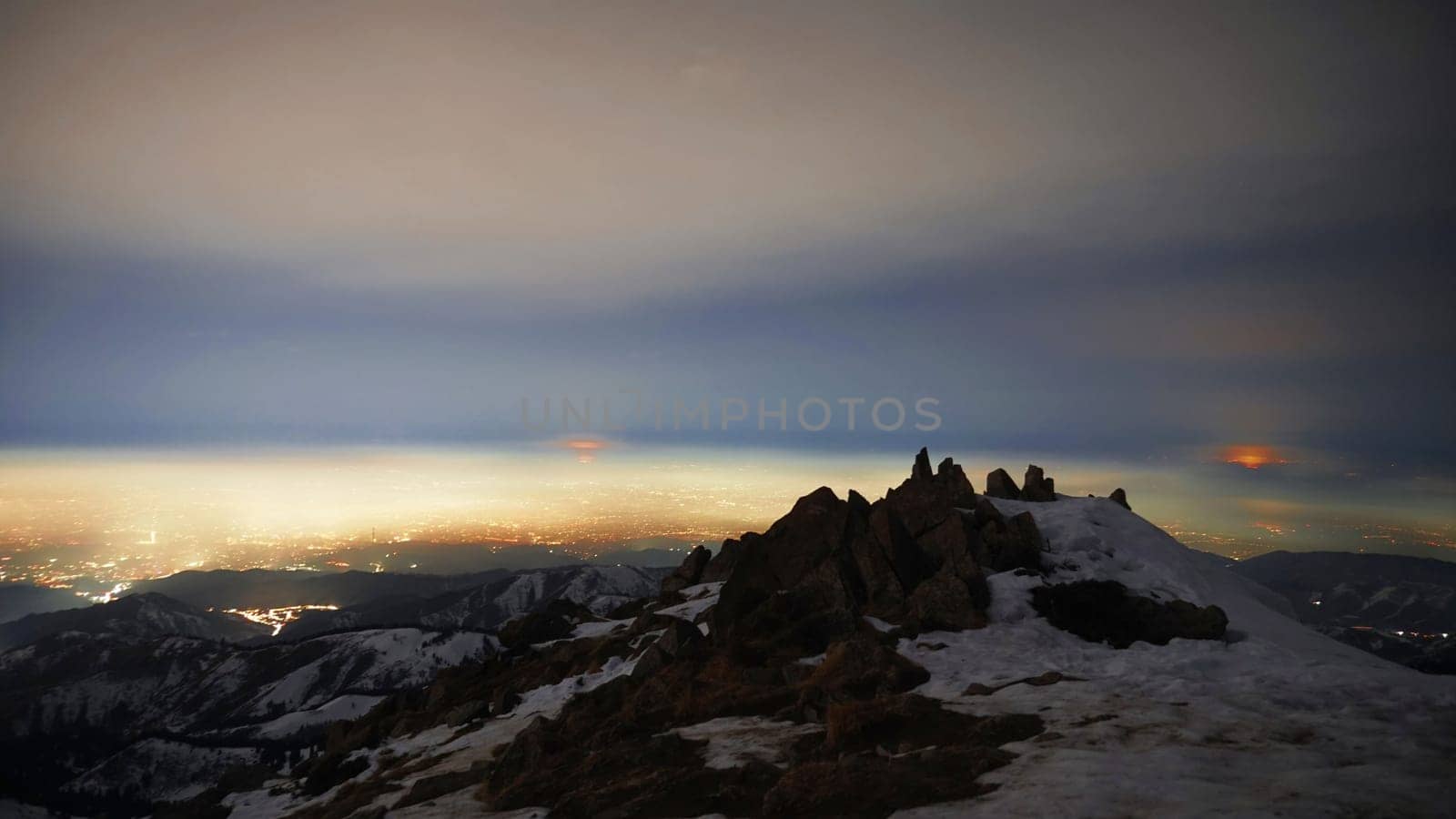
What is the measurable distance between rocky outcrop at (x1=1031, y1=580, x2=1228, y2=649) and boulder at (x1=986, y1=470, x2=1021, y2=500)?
77.5 ft

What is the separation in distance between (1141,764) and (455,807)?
1070 inches

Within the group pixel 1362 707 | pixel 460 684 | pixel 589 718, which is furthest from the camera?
pixel 460 684

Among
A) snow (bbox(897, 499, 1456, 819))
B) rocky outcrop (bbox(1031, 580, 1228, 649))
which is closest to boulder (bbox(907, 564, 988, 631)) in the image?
snow (bbox(897, 499, 1456, 819))

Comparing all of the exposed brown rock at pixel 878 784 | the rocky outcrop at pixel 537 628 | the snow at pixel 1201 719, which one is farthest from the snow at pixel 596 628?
the exposed brown rock at pixel 878 784

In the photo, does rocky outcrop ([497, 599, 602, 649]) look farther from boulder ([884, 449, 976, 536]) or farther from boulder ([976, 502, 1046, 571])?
boulder ([976, 502, 1046, 571])

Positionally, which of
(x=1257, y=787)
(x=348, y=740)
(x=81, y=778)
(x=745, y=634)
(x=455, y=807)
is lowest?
(x=81, y=778)

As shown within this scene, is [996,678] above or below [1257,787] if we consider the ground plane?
below

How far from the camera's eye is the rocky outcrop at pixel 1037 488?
2645 inches

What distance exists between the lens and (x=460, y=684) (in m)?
61.0

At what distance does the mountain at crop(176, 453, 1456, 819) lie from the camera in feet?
61.9

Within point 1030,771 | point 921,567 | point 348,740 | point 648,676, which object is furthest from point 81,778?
point 1030,771

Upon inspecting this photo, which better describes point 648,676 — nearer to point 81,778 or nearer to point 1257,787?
point 1257,787

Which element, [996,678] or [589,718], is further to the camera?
[589,718]

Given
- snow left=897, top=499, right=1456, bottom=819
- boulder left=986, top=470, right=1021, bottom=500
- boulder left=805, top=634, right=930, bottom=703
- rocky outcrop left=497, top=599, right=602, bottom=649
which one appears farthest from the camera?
rocky outcrop left=497, top=599, right=602, bottom=649
